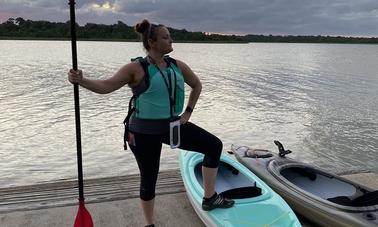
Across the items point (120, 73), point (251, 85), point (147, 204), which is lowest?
point (251, 85)

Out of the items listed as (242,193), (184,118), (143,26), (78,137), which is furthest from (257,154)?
(143,26)

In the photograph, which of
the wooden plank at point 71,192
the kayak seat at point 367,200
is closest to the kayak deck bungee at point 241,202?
the wooden plank at point 71,192

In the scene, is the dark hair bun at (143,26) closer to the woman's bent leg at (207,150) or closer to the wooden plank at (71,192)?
the woman's bent leg at (207,150)

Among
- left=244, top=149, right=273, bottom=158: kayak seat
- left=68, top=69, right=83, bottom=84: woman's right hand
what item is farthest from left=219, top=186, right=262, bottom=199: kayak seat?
left=68, top=69, right=83, bottom=84: woman's right hand

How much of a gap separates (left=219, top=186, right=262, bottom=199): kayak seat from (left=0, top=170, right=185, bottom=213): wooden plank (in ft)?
3.93

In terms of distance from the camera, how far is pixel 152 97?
368 cm

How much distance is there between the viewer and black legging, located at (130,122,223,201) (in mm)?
3791

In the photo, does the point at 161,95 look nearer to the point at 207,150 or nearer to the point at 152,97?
the point at 152,97

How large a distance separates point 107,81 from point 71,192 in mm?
2912

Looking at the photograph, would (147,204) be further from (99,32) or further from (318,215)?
(99,32)

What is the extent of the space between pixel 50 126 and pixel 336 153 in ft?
29.9

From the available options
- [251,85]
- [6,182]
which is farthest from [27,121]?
[251,85]

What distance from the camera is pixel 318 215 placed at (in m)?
4.96

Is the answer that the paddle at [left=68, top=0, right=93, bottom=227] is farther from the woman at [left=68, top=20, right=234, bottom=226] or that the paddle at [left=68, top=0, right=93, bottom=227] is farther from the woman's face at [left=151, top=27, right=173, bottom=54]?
the woman's face at [left=151, top=27, right=173, bottom=54]
